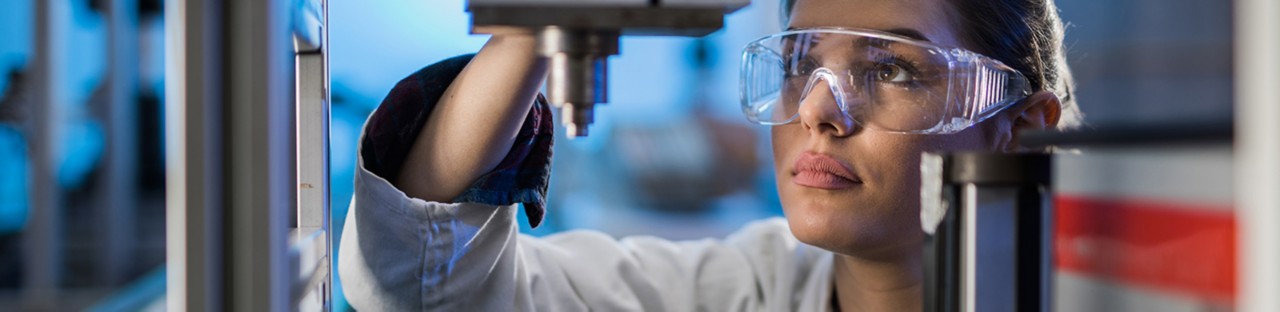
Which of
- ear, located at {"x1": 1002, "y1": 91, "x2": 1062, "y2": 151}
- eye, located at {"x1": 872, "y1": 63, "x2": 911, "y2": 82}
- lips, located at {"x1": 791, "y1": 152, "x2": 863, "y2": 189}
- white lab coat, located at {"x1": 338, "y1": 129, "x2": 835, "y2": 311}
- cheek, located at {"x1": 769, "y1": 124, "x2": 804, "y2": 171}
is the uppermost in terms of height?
eye, located at {"x1": 872, "y1": 63, "x2": 911, "y2": 82}

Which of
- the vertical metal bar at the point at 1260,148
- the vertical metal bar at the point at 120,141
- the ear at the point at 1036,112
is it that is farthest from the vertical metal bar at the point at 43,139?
the vertical metal bar at the point at 1260,148

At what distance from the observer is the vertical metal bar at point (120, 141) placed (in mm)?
1627

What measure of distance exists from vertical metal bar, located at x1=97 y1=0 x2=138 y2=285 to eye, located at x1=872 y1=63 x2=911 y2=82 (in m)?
1.22

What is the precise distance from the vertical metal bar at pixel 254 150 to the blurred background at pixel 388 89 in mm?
218

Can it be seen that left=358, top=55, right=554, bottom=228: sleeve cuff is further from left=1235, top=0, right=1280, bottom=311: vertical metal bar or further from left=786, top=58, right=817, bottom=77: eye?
left=1235, top=0, right=1280, bottom=311: vertical metal bar

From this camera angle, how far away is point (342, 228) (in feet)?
2.88

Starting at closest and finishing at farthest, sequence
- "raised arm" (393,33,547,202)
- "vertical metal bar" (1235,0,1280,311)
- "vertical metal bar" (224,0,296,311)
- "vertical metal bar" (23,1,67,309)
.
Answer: "vertical metal bar" (1235,0,1280,311)
"vertical metal bar" (224,0,296,311)
"raised arm" (393,33,547,202)
"vertical metal bar" (23,1,67,309)

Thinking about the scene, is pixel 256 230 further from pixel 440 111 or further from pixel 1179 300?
pixel 1179 300

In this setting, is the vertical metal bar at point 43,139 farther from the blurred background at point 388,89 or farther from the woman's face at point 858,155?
the woman's face at point 858,155

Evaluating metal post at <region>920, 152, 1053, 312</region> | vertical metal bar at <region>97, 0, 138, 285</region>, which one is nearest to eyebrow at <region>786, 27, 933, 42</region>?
metal post at <region>920, 152, 1053, 312</region>

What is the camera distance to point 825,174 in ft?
3.05

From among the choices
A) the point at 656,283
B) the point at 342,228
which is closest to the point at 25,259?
the point at 342,228

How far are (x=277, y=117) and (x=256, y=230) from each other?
0.06 m

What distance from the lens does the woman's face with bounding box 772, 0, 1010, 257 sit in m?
0.90
